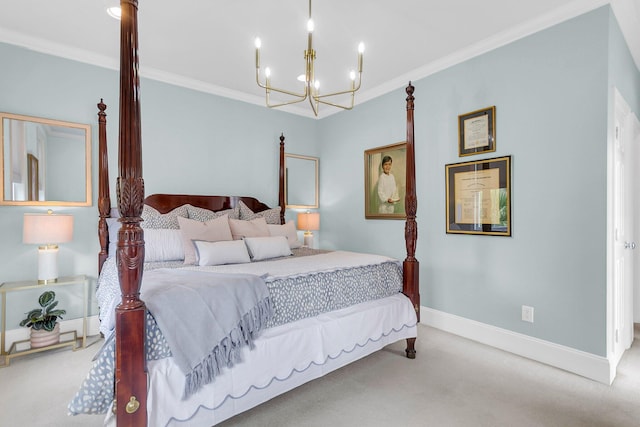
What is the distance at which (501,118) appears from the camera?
2.82 meters

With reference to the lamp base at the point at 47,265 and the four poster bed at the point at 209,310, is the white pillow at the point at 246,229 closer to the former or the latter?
the four poster bed at the point at 209,310

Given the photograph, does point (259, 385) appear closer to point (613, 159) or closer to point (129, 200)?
point (129, 200)

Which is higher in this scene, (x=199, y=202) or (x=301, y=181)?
(x=301, y=181)

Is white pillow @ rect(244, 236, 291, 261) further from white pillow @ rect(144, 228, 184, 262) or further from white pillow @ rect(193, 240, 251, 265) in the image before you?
white pillow @ rect(144, 228, 184, 262)

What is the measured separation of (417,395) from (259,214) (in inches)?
100

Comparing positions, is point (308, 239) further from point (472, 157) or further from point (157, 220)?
point (472, 157)

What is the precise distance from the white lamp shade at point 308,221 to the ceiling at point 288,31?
175 centimetres

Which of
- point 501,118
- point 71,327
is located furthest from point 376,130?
point 71,327

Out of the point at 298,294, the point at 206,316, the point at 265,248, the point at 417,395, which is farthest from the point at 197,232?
the point at 417,395

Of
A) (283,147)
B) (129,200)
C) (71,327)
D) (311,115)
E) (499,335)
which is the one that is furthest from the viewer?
(311,115)

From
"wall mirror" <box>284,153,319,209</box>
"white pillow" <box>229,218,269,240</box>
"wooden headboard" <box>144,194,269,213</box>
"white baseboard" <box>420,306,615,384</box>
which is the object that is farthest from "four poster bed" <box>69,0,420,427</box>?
"wall mirror" <box>284,153,319,209</box>

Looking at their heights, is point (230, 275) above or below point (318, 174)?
below

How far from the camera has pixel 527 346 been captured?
2637 millimetres

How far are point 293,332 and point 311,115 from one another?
3611mm
